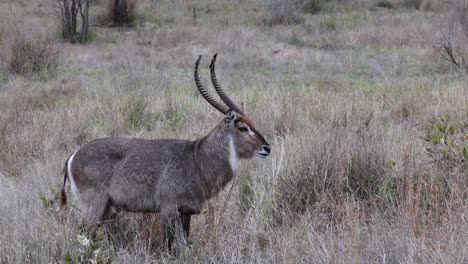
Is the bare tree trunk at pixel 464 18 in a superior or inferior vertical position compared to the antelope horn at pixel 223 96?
inferior

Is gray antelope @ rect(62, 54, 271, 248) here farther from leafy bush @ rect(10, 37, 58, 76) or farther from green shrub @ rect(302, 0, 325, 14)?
green shrub @ rect(302, 0, 325, 14)

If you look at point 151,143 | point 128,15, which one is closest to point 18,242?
point 151,143

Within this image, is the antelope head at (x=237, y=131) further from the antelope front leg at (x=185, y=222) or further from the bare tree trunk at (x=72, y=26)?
the bare tree trunk at (x=72, y=26)

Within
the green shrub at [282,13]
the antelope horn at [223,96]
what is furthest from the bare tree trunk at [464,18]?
the antelope horn at [223,96]

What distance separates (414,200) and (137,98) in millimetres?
4217

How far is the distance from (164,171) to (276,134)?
2.93m

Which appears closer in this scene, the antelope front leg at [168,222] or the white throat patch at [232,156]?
the antelope front leg at [168,222]

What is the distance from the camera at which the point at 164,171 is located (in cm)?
363

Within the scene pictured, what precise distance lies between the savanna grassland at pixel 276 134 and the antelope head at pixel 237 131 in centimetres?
45

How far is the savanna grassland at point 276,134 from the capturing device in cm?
348

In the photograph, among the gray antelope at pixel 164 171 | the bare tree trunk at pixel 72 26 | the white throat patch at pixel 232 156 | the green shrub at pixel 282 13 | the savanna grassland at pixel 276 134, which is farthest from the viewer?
the green shrub at pixel 282 13

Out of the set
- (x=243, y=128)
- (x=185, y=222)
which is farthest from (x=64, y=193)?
(x=243, y=128)

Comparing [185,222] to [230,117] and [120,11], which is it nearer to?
[230,117]

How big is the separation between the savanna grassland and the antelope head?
45 centimetres
